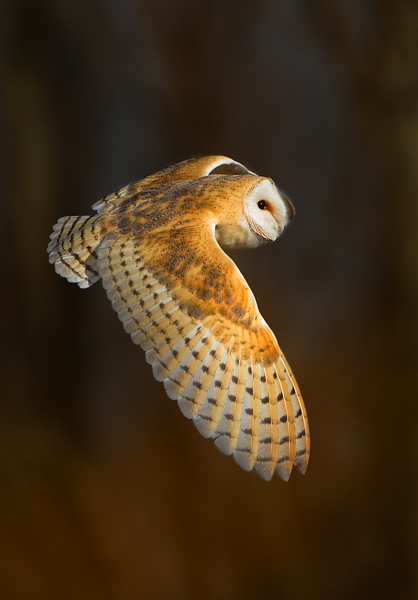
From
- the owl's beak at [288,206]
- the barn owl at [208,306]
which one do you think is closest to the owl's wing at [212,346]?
the barn owl at [208,306]

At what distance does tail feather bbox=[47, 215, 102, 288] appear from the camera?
54cm

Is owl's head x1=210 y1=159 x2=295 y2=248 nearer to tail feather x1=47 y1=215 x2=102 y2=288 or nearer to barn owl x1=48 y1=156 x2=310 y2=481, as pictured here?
barn owl x1=48 y1=156 x2=310 y2=481

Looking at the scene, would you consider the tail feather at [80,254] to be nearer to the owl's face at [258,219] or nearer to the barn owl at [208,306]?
the barn owl at [208,306]

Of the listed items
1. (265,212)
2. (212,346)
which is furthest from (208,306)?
(265,212)

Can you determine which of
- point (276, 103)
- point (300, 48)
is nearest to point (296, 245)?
point (276, 103)

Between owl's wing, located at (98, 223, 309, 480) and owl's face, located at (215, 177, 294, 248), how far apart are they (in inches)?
1.6

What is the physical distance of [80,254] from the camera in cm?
54

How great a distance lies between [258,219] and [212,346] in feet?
0.52

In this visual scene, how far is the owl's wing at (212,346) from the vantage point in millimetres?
425

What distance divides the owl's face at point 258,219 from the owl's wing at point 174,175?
0.10 m

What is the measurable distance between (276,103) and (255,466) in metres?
0.83

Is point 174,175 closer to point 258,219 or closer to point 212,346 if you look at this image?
point 258,219

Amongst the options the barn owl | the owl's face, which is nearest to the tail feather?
the barn owl

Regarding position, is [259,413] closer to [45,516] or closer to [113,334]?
[113,334]
